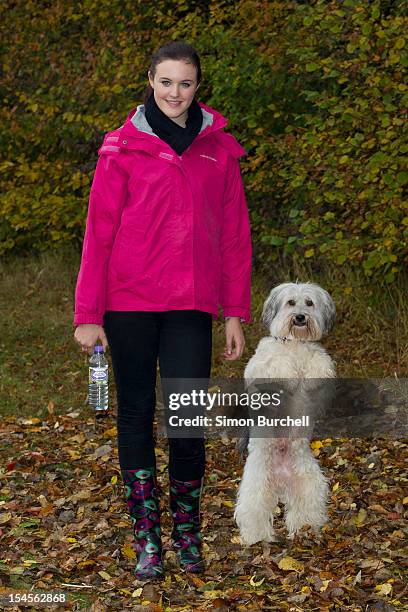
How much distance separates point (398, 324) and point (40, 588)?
5091 mm

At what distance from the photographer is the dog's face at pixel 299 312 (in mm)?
5316

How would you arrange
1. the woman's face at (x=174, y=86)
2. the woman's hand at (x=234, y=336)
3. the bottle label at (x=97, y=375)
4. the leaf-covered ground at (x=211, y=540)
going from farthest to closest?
the bottle label at (x=97, y=375), the woman's hand at (x=234, y=336), the leaf-covered ground at (x=211, y=540), the woman's face at (x=174, y=86)

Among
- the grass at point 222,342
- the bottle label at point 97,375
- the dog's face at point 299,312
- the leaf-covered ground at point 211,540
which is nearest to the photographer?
the leaf-covered ground at point 211,540

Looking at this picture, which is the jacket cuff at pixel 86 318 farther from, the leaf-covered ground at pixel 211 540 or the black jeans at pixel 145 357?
the leaf-covered ground at pixel 211 540

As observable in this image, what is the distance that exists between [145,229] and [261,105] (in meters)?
6.13

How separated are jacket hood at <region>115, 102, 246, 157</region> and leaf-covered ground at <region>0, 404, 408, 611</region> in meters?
2.13

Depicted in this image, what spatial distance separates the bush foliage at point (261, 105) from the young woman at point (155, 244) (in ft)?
12.4

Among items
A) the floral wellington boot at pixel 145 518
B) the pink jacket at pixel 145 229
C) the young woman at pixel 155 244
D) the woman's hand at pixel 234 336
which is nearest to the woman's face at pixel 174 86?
the young woman at pixel 155 244

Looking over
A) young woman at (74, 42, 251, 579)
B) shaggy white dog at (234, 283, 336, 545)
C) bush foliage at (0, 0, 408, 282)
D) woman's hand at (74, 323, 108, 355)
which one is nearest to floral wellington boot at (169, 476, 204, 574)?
young woman at (74, 42, 251, 579)

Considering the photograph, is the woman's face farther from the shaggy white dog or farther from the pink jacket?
the shaggy white dog

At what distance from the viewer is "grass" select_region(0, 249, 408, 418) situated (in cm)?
862

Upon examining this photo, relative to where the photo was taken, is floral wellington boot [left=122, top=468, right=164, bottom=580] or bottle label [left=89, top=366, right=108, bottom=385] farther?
bottle label [left=89, top=366, right=108, bottom=385]

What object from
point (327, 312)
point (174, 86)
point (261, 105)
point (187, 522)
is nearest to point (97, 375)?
point (187, 522)

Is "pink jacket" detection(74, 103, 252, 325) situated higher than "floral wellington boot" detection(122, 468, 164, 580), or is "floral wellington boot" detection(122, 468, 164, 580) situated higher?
"pink jacket" detection(74, 103, 252, 325)
